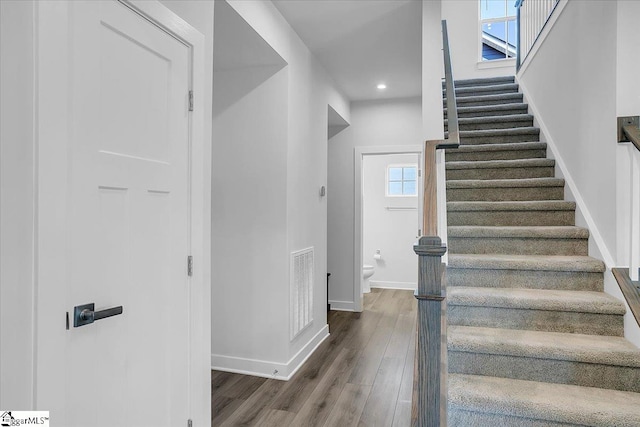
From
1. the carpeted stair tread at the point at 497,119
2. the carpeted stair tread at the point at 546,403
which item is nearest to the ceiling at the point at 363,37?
the carpeted stair tread at the point at 497,119

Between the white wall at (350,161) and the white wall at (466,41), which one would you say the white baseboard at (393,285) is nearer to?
the white wall at (350,161)

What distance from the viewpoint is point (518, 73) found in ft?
14.3

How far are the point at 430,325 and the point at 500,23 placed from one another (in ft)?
20.5

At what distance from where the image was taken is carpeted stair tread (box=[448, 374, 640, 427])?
1634mm

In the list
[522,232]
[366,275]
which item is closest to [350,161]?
[366,275]

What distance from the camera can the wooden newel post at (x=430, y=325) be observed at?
1100mm

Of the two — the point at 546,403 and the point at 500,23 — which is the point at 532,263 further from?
the point at 500,23

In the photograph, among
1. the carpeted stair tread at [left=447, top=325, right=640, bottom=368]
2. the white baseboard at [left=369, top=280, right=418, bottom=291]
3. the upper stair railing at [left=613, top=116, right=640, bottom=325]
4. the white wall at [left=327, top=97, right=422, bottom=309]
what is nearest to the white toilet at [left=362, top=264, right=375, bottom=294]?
the white baseboard at [left=369, top=280, right=418, bottom=291]

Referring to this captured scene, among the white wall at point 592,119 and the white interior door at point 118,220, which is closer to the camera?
the white interior door at point 118,220

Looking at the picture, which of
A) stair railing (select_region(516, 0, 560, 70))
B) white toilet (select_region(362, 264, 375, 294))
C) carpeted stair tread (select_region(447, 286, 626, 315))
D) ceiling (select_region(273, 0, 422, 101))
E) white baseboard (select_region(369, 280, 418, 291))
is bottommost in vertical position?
white baseboard (select_region(369, 280, 418, 291))

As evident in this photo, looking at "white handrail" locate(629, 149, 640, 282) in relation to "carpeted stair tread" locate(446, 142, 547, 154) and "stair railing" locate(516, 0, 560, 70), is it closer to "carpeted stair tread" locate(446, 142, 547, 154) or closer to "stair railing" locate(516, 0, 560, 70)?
"carpeted stair tread" locate(446, 142, 547, 154)

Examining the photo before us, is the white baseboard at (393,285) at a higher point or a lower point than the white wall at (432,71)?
lower

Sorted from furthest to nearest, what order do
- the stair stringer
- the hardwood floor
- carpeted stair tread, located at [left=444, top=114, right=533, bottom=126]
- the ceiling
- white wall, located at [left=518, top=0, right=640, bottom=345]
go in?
carpeted stair tread, located at [left=444, top=114, right=533, bottom=126], the ceiling, the hardwood floor, white wall, located at [left=518, top=0, right=640, bottom=345], the stair stringer

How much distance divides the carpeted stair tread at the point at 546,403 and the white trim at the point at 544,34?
104 inches
